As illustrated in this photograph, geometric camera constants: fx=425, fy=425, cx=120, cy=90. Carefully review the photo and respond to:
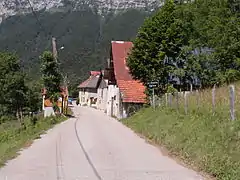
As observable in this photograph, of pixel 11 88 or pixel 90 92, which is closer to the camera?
pixel 11 88

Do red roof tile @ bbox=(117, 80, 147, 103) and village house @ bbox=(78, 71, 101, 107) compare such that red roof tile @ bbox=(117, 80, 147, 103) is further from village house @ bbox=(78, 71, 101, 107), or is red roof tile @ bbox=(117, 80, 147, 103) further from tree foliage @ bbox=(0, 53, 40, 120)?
village house @ bbox=(78, 71, 101, 107)

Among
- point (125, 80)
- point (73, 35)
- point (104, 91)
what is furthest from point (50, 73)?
point (73, 35)

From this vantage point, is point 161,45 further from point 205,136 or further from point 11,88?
point 11,88

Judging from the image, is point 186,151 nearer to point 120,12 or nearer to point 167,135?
point 167,135

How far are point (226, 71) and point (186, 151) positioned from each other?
16780 millimetres

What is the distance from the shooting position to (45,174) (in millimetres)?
9812

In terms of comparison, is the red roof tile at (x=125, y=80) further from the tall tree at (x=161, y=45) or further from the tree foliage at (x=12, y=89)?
the tree foliage at (x=12, y=89)

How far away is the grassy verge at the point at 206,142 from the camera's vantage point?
9.49 m

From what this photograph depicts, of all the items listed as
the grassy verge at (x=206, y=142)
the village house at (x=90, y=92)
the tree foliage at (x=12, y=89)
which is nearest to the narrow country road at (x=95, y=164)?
the grassy verge at (x=206, y=142)

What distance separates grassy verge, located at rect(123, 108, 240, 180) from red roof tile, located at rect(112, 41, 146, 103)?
1926cm

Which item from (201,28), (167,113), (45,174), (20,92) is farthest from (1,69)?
(45,174)

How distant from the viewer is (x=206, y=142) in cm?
1159

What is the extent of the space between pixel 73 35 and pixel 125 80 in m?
76.2

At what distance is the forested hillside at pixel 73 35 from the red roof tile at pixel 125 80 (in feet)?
115
